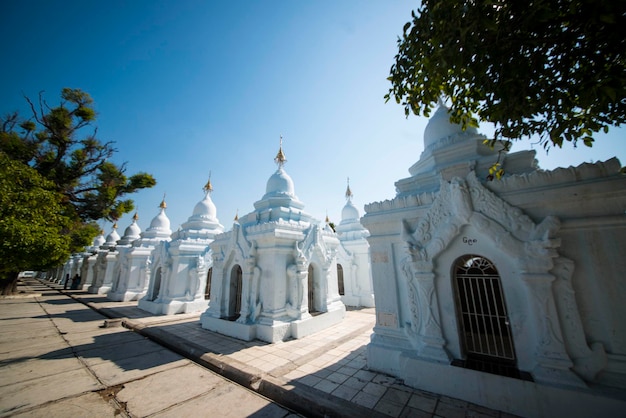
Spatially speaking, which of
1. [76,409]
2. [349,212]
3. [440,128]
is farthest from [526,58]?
[349,212]

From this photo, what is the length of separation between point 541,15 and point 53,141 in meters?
24.9

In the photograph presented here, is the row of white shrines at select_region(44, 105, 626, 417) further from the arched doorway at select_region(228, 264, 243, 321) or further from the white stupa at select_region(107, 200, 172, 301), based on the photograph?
the white stupa at select_region(107, 200, 172, 301)

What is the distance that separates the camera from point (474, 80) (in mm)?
3818

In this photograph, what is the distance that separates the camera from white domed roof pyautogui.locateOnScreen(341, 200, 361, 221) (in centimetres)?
1743

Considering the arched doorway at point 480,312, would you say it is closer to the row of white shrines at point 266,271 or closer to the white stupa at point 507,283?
the white stupa at point 507,283

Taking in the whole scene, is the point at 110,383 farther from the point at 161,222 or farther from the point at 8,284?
the point at 8,284

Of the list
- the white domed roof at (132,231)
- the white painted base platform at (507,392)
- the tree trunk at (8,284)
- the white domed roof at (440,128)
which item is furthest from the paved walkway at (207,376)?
the tree trunk at (8,284)

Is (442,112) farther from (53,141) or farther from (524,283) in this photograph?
(53,141)

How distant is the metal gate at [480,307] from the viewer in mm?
4652

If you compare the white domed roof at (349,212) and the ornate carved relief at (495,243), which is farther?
the white domed roof at (349,212)

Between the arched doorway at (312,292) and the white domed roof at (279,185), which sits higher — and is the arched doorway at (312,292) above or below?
below

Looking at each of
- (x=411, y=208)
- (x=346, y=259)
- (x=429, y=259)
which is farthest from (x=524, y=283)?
(x=346, y=259)

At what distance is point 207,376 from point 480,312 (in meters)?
6.36

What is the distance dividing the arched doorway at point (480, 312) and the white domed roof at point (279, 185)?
7515mm
